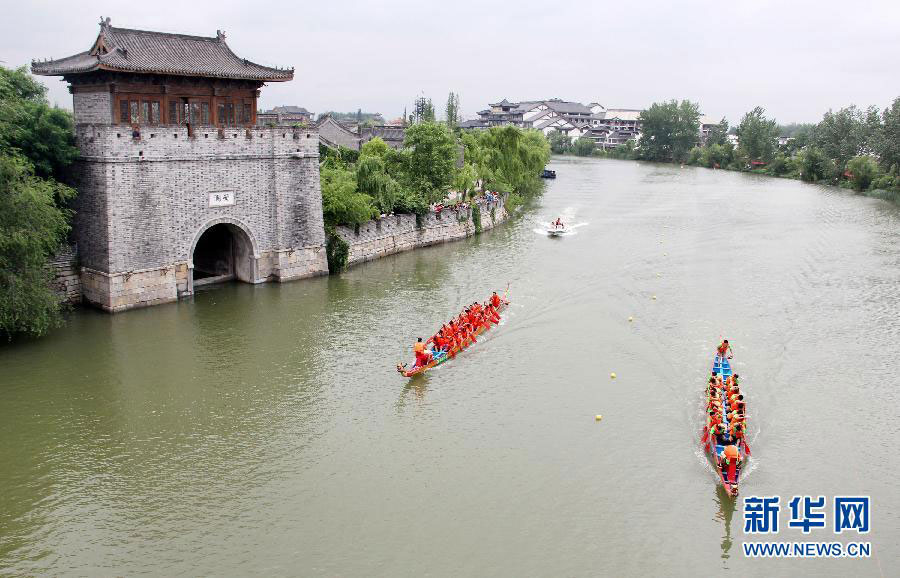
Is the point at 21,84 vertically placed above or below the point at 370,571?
above

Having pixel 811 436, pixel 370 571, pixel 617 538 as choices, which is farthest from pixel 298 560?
pixel 811 436

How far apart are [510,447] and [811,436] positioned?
16.8 feet

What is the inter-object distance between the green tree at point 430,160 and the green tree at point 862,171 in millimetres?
34678

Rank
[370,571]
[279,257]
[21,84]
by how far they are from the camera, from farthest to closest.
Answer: [279,257], [21,84], [370,571]

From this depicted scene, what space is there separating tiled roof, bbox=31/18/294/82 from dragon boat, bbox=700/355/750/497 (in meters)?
14.8

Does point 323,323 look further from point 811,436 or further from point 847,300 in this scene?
point 847,300

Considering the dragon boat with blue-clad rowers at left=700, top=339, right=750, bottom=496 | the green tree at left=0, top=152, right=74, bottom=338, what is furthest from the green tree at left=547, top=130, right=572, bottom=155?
the dragon boat with blue-clad rowers at left=700, top=339, right=750, bottom=496

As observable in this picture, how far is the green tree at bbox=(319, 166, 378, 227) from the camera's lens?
78.8ft

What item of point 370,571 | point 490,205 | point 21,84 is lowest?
point 370,571

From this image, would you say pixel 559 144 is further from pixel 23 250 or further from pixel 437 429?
pixel 437 429

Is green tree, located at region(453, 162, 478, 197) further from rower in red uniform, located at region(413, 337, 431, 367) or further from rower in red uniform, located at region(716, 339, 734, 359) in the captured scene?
rower in red uniform, located at region(716, 339, 734, 359)

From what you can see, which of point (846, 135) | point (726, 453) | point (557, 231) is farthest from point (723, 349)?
point (846, 135)

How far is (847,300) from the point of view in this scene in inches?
858

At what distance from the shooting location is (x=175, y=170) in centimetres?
1947
